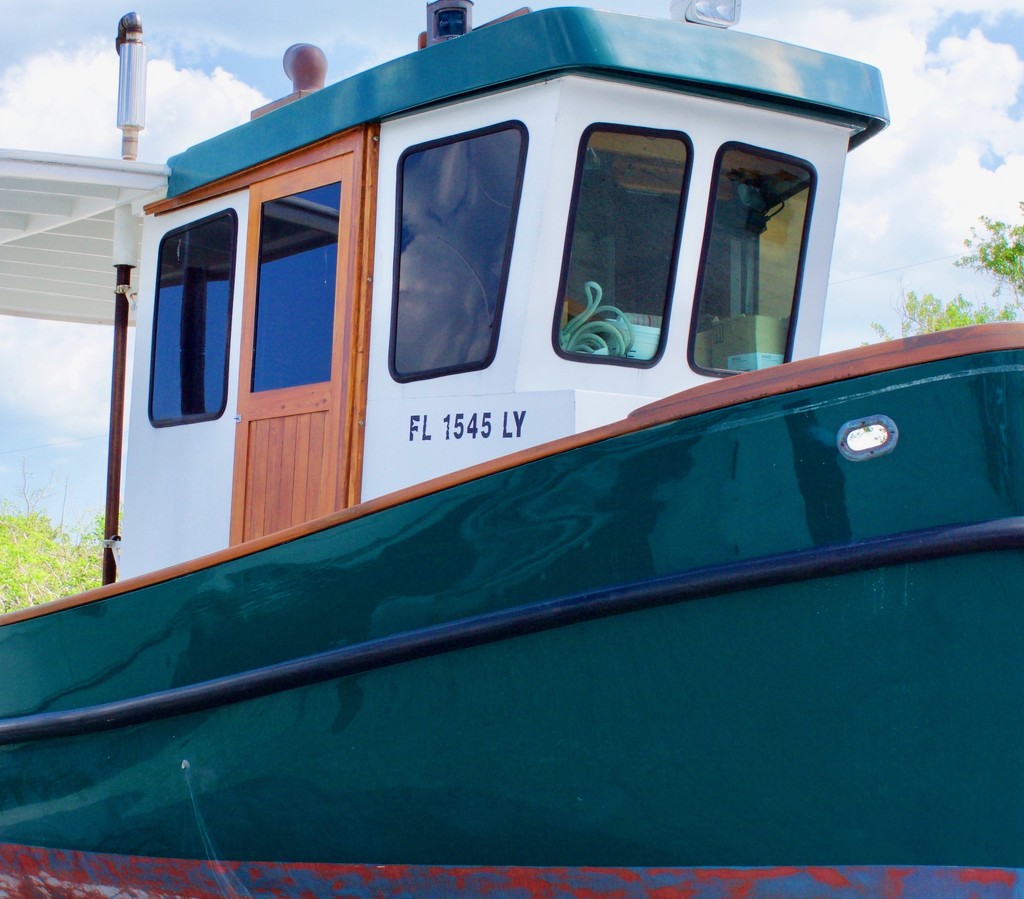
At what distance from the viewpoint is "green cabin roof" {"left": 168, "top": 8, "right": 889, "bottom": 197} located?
3393 millimetres

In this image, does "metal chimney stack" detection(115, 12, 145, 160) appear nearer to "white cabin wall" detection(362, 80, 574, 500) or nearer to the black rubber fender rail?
"white cabin wall" detection(362, 80, 574, 500)

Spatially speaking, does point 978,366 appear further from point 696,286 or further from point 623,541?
point 696,286

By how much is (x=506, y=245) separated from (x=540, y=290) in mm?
175

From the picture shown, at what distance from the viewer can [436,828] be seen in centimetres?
274

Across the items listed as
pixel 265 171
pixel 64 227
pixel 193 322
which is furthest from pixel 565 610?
pixel 64 227

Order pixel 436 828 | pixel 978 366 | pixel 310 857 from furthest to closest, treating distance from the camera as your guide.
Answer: pixel 310 857, pixel 436 828, pixel 978 366

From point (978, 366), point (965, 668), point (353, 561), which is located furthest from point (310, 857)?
point (978, 366)

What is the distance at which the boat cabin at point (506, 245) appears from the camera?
3.45m

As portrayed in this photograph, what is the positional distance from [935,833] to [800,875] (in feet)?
0.93

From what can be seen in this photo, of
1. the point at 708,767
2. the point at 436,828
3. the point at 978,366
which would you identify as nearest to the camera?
the point at 978,366

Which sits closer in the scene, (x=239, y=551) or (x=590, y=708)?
(x=590, y=708)

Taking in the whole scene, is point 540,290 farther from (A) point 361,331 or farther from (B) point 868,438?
(B) point 868,438

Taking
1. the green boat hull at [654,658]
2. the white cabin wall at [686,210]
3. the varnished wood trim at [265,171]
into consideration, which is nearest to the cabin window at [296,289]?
the varnished wood trim at [265,171]

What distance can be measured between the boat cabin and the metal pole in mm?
886
